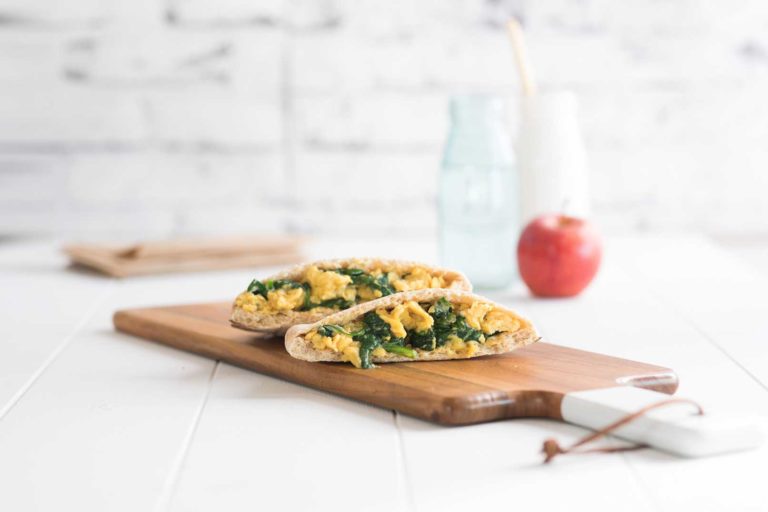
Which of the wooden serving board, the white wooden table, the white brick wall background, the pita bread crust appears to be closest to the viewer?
the white wooden table

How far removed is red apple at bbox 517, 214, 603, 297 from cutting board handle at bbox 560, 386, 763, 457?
917mm

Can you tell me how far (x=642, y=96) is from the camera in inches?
131

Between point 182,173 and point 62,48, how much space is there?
49 cm

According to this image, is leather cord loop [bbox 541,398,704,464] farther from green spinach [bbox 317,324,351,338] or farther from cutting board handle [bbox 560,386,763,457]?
green spinach [bbox 317,324,351,338]

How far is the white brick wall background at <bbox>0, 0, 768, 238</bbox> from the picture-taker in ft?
10.8

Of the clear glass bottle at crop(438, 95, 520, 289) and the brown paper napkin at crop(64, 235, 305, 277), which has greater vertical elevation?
the clear glass bottle at crop(438, 95, 520, 289)

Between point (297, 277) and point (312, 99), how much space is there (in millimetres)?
1688

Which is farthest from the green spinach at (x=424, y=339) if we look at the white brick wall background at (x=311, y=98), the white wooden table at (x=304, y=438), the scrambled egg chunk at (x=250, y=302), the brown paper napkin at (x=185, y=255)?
the white brick wall background at (x=311, y=98)

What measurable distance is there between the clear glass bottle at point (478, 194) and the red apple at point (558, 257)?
9cm

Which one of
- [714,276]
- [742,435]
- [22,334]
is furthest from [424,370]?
[714,276]

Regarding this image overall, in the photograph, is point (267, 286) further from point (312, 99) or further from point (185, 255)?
point (312, 99)

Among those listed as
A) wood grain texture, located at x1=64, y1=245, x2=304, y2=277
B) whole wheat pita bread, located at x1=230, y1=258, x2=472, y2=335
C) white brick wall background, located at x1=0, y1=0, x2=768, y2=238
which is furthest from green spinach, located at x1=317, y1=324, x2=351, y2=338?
white brick wall background, located at x1=0, y1=0, x2=768, y2=238

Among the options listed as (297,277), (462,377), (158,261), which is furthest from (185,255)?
(462,377)

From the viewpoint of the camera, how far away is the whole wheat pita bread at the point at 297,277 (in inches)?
64.3
